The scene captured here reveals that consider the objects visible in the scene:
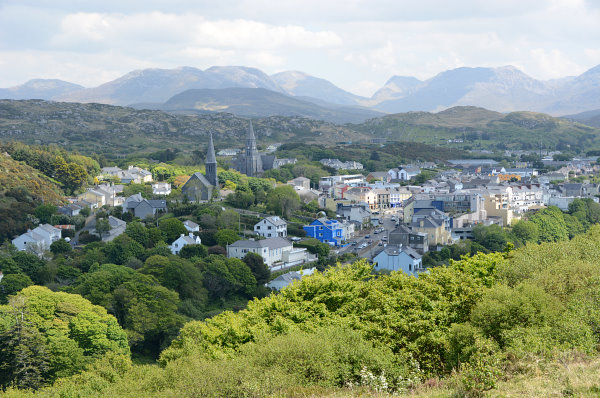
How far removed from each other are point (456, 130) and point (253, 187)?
97.2 m

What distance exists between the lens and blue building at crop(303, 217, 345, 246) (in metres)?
50.8

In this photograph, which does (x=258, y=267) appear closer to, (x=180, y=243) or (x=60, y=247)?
(x=180, y=243)

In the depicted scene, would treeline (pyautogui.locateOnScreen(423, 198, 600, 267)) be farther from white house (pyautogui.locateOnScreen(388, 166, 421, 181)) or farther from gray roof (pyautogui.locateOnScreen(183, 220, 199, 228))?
white house (pyautogui.locateOnScreen(388, 166, 421, 181))

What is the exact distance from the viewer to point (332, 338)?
49.0ft

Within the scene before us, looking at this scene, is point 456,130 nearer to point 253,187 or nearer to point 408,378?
point 253,187

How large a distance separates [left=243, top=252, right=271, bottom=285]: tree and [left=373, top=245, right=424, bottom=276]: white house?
7.26 metres

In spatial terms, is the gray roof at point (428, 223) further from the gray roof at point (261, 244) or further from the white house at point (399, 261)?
the gray roof at point (261, 244)

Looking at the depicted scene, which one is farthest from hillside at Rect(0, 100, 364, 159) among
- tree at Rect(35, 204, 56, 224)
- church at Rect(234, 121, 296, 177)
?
tree at Rect(35, 204, 56, 224)

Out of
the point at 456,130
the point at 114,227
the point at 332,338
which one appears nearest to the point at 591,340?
the point at 332,338

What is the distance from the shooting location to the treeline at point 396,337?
1273 cm

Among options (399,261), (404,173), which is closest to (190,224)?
(399,261)

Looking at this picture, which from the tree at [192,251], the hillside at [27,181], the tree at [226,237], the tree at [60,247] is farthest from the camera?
the hillside at [27,181]

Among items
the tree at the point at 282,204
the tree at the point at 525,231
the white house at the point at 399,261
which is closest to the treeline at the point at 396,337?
the white house at the point at 399,261

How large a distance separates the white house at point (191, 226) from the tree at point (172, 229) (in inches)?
20.4
